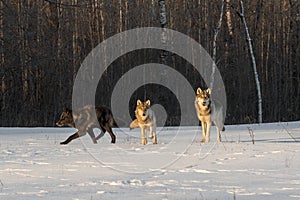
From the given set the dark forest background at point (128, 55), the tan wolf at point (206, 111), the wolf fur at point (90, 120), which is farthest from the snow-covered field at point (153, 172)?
the dark forest background at point (128, 55)

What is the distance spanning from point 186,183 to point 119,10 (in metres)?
25.4

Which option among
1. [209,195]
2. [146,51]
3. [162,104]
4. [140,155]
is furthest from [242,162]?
Result: [146,51]

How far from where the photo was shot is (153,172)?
6621mm

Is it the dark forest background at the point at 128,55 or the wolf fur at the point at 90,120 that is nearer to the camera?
the wolf fur at the point at 90,120

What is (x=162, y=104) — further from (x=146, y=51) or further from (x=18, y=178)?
(x=18, y=178)

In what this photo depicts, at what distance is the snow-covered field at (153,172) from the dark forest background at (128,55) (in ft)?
41.0

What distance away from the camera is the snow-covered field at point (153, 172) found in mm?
5289

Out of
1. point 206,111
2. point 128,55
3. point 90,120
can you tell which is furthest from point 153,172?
point 128,55

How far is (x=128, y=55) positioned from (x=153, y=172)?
21.2 m

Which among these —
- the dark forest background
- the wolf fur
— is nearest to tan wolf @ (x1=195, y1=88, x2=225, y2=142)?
the wolf fur

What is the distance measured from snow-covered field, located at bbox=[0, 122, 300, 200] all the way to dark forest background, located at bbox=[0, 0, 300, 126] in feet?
41.0

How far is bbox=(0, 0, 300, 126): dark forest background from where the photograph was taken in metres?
24.0

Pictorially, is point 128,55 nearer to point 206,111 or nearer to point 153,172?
point 206,111

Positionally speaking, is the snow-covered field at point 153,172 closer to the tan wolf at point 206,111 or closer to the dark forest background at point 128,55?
the tan wolf at point 206,111
